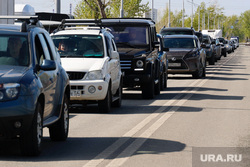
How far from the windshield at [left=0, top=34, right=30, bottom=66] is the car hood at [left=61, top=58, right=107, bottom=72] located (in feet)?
17.8

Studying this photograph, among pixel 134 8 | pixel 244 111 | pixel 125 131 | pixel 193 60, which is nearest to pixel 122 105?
pixel 244 111

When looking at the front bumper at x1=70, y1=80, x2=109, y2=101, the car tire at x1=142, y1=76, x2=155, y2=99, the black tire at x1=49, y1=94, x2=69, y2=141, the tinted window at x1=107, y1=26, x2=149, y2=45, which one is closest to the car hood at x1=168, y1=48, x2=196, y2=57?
the tinted window at x1=107, y1=26, x2=149, y2=45

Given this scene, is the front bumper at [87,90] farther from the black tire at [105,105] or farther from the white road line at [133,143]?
the white road line at [133,143]

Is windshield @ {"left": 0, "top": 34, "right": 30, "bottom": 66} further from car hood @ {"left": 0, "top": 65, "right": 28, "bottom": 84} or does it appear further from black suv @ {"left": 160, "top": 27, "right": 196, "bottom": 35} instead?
→ black suv @ {"left": 160, "top": 27, "right": 196, "bottom": 35}

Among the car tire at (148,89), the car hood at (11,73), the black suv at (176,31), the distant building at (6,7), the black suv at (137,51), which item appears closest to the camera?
the car hood at (11,73)

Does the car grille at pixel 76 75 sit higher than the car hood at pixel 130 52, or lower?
lower

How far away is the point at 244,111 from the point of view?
1570 cm

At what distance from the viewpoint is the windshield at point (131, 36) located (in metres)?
19.3

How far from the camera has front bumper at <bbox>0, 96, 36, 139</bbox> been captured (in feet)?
26.7

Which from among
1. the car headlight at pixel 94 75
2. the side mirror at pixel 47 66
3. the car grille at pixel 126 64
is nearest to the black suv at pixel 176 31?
the car grille at pixel 126 64

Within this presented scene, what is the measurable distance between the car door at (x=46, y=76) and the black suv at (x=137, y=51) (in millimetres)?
8676

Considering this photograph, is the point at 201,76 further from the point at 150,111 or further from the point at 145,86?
the point at 150,111

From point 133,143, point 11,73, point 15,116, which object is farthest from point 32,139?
point 133,143

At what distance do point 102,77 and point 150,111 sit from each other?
1.38 m
